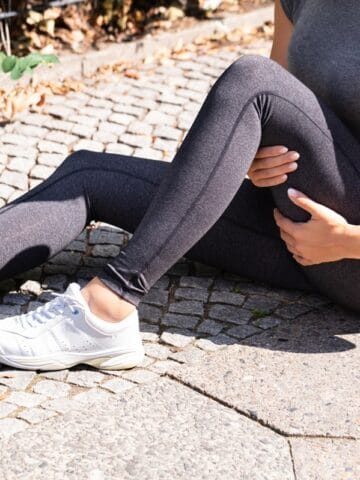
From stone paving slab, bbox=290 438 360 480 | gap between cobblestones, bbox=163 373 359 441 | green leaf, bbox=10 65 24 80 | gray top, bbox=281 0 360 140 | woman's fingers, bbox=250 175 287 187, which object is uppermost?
gray top, bbox=281 0 360 140

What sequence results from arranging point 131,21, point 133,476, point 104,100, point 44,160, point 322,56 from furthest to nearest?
point 131,21 → point 104,100 → point 44,160 → point 322,56 → point 133,476

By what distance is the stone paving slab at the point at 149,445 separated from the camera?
2.41 m

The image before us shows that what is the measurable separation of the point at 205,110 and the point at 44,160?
5.60ft

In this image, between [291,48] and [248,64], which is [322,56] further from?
[248,64]

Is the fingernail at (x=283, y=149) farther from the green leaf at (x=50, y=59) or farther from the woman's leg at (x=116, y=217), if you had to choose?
the green leaf at (x=50, y=59)

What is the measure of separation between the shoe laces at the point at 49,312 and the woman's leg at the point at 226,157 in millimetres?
131

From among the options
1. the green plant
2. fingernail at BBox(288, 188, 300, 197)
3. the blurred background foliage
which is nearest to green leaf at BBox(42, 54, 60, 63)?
the green plant

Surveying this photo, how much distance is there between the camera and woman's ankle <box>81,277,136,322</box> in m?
2.74

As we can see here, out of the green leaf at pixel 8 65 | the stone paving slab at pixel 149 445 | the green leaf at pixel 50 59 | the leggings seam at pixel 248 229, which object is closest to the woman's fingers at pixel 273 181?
the leggings seam at pixel 248 229

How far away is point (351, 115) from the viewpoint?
288 cm

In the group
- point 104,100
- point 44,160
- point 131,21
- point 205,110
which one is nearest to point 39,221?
point 205,110

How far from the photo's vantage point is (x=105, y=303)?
2.75 m

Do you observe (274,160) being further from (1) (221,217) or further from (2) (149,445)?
(2) (149,445)

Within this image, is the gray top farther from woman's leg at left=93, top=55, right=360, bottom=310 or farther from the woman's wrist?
the woman's wrist
